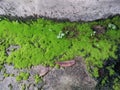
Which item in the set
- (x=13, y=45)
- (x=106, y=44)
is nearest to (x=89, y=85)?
(x=106, y=44)

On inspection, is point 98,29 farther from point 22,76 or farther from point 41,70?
point 22,76

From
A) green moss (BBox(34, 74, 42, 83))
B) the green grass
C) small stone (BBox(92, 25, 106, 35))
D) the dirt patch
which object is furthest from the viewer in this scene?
small stone (BBox(92, 25, 106, 35))

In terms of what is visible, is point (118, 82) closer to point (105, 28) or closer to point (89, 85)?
point (89, 85)

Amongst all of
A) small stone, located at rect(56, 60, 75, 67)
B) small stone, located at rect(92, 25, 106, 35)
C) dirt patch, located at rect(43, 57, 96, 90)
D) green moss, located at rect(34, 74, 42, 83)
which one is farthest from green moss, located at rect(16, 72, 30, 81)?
small stone, located at rect(92, 25, 106, 35)

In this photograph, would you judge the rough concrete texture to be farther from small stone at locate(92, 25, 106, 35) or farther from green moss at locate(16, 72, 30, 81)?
green moss at locate(16, 72, 30, 81)

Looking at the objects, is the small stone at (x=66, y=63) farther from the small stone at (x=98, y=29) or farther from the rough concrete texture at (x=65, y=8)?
the rough concrete texture at (x=65, y=8)

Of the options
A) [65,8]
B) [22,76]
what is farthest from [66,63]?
[65,8]
